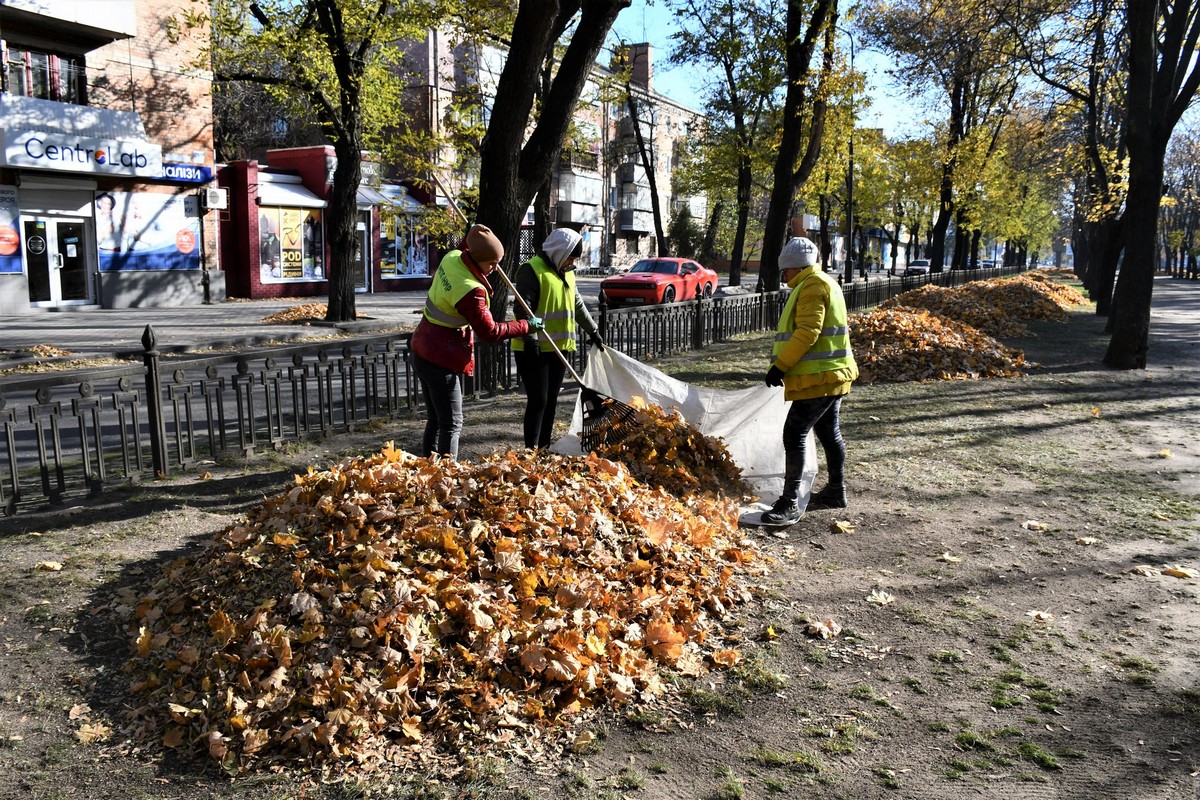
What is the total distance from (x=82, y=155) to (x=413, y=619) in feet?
72.5

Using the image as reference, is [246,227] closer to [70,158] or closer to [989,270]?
[70,158]

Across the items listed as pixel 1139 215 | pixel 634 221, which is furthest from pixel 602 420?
pixel 634 221

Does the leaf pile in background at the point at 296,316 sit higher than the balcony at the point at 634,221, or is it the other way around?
the balcony at the point at 634,221

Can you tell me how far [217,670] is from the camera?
11.1 ft

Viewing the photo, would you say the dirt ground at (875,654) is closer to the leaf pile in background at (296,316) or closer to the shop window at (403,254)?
the leaf pile in background at (296,316)

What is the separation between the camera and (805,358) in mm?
5801

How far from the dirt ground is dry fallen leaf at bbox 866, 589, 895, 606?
0.02 m

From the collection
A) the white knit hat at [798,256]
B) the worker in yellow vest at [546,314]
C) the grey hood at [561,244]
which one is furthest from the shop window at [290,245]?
the white knit hat at [798,256]

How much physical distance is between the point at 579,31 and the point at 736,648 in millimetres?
6713

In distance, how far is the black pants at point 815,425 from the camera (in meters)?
5.88

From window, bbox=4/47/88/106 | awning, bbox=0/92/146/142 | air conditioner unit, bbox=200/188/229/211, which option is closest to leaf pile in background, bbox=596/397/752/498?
awning, bbox=0/92/146/142

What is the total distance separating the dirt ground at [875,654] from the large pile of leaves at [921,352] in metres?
4.46

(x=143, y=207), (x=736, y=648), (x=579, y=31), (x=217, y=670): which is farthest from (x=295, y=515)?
(x=143, y=207)

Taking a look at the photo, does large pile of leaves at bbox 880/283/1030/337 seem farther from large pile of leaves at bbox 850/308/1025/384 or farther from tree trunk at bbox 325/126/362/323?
tree trunk at bbox 325/126/362/323
